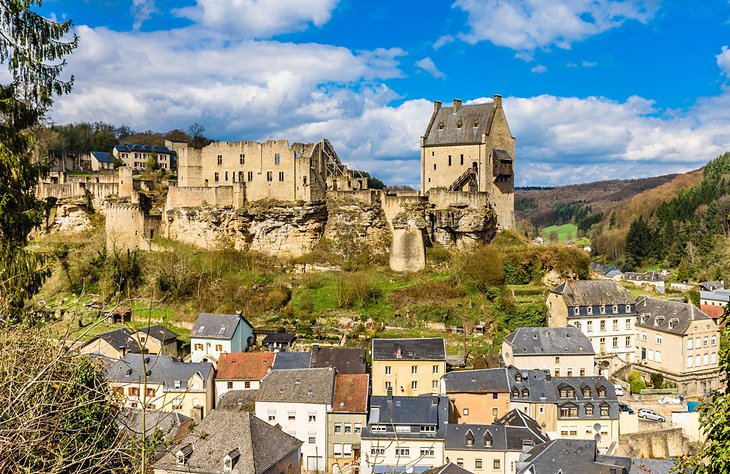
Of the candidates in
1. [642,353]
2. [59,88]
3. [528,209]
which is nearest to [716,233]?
[642,353]

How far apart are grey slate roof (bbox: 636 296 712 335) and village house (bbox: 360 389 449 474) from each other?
1477 cm

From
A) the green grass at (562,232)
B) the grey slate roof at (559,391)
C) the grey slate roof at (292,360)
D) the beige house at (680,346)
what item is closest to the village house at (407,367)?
the grey slate roof at (292,360)

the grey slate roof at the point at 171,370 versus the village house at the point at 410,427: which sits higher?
the grey slate roof at the point at 171,370

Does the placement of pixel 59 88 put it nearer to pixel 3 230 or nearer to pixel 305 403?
pixel 3 230

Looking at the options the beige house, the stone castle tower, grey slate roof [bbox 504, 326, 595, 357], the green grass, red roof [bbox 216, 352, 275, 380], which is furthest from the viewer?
the green grass

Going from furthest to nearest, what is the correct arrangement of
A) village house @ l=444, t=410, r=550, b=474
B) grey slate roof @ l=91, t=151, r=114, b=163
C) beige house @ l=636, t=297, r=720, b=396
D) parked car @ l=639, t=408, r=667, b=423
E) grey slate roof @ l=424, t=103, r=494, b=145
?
grey slate roof @ l=91, t=151, r=114, b=163 → grey slate roof @ l=424, t=103, r=494, b=145 → beige house @ l=636, t=297, r=720, b=396 → parked car @ l=639, t=408, r=667, b=423 → village house @ l=444, t=410, r=550, b=474

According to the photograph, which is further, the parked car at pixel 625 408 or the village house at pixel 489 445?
the parked car at pixel 625 408

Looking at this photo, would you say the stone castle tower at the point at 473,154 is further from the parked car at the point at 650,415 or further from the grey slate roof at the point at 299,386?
the grey slate roof at the point at 299,386

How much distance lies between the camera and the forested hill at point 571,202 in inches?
5487

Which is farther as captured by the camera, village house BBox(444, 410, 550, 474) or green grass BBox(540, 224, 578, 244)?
green grass BBox(540, 224, 578, 244)

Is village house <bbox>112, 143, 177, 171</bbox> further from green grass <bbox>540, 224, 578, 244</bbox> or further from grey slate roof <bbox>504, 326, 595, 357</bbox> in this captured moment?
green grass <bbox>540, 224, 578, 244</bbox>

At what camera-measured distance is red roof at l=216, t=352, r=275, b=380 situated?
28.7m

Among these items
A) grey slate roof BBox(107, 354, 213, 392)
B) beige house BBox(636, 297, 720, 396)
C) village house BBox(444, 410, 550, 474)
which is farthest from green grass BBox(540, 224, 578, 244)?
grey slate roof BBox(107, 354, 213, 392)

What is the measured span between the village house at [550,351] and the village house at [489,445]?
577 cm
